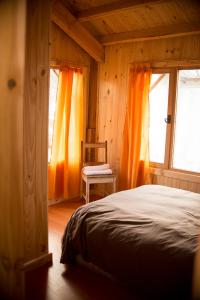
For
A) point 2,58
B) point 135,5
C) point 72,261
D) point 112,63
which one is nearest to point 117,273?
point 72,261

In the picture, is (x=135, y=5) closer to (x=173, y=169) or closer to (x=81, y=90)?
(x=81, y=90)

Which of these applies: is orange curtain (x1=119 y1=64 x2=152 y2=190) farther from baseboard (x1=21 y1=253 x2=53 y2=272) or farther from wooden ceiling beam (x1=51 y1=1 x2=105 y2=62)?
baseboard (x1=21 y1=253 x2=53 y2=272)

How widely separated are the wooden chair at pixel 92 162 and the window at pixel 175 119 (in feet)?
2.23

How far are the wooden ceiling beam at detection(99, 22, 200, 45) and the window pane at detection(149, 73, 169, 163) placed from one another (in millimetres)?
500

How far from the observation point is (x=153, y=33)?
357 centimetres

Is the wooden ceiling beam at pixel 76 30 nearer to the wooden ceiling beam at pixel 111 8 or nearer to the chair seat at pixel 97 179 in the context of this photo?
the wooden ceiling beam at pixel 111 8

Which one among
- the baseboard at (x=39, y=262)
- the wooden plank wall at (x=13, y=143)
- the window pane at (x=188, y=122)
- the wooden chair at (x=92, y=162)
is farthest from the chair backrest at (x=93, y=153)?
the wooden plank wall at (x=13, y=143)

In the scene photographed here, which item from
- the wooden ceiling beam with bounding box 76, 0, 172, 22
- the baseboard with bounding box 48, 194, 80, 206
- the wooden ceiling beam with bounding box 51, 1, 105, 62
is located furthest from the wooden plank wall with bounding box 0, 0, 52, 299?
the baseboard with bounding box 48, 194, 80, 206

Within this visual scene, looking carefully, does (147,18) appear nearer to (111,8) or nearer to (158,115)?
(111,8)

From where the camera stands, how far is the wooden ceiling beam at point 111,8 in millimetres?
3053

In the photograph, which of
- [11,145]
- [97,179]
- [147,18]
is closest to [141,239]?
[11,145]

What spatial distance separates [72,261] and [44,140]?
3.58 ft

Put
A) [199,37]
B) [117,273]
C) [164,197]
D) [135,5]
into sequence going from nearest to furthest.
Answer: [117,273]
[164,197]
[135,5]
[199,37]

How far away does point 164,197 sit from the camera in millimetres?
2729
